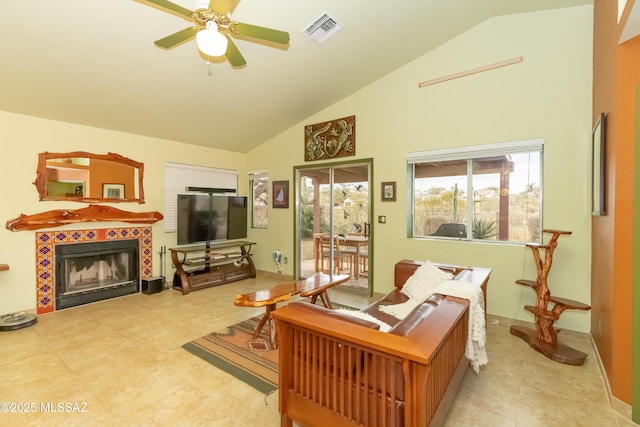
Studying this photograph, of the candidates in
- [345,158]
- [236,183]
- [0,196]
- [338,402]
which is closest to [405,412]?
[338,402]

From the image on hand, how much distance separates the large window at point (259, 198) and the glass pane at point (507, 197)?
3.77 metres

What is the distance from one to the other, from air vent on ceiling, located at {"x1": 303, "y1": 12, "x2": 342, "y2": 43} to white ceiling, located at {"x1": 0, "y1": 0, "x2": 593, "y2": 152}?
0.06m

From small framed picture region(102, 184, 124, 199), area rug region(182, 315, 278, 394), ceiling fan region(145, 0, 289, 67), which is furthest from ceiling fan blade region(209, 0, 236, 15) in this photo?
small framed picture region(102, 184, 124, 199)

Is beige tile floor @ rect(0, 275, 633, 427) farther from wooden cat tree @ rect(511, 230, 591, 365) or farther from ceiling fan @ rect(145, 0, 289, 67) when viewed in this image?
ceiling fan @ rect(145, 0, 289, 67)

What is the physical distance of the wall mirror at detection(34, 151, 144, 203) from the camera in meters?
3.70

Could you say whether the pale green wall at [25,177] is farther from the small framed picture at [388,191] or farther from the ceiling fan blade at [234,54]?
the small framed picture at [388,191]

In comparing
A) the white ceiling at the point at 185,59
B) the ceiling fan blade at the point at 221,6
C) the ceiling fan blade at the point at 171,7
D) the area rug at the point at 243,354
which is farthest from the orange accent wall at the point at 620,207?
the ceiling fan blade at the point at 171,7

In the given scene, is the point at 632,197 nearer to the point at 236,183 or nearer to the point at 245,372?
the point at 245,372

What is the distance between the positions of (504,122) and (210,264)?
4994 mm

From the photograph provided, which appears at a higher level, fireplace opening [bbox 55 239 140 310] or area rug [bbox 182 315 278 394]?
fireplace opening [bbox 55 239 140 310]

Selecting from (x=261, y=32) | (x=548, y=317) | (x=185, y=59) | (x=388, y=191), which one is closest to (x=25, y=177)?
(x=185, y=59)

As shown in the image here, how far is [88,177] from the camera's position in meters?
4.02

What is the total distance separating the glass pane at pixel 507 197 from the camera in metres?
3.33

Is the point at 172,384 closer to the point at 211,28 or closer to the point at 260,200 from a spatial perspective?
the point at 211,28
